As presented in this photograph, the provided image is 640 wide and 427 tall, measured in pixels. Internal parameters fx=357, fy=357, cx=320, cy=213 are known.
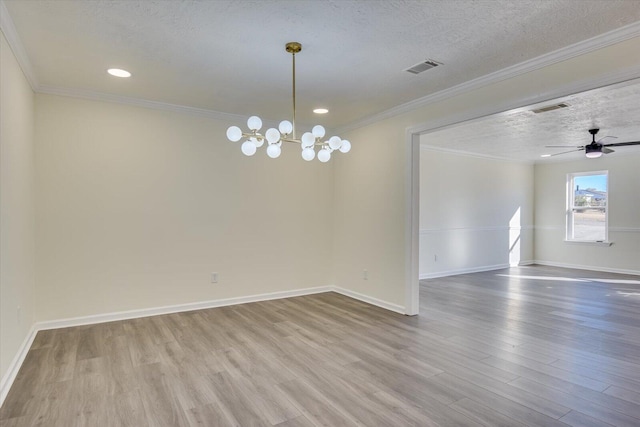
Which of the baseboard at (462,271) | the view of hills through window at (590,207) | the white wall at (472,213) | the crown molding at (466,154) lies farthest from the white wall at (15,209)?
the view of hills through window at (590,207)

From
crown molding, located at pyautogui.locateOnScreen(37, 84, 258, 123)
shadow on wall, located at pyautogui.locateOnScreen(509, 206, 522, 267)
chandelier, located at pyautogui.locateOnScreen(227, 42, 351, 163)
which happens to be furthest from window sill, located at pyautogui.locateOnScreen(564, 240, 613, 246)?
crown molding, located at pyautogui.locateOnScreen(37, 84, 258, 123)

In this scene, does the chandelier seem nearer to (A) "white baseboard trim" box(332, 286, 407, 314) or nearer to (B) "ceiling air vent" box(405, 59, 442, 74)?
(B) "ceiling air vent" box(405, 59, 442, 74)

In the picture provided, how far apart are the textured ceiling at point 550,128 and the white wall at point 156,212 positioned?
2.62 metres

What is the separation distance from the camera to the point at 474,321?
422 centimetres

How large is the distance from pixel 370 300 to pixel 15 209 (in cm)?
402

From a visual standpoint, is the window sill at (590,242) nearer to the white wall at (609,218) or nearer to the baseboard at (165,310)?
the white wall at (609,218)

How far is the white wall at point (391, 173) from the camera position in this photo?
2.92 metres

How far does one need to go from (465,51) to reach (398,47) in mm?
571

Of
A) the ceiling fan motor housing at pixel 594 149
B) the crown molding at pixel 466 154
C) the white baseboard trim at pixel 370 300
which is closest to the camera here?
the white baseboard trim at pixel 370 300

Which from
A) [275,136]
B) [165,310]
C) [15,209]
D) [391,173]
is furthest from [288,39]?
[165,310]

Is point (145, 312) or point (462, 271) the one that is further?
point (462, 271)

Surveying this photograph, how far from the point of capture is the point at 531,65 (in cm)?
309

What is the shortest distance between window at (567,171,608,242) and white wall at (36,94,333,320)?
6.76 meters

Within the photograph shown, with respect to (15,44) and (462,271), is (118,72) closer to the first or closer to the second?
(15,44)
